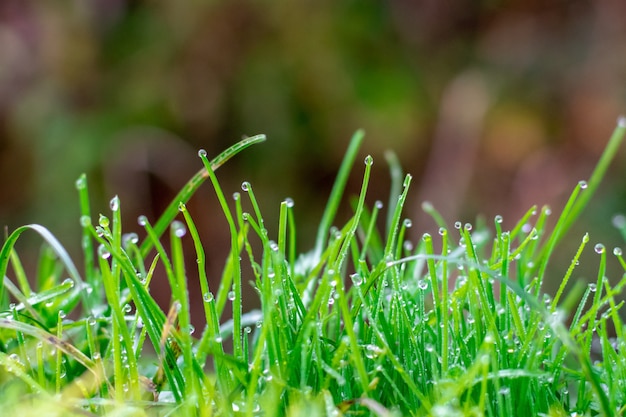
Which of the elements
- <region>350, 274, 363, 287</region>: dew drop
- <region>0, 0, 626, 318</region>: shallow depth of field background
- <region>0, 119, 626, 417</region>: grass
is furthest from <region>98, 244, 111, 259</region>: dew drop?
<region>0, 0, 626, 318</region>: shallow depth of field background

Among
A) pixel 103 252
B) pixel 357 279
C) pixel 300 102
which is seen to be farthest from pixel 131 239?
pixel 300 102

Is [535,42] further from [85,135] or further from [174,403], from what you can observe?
[174,403]

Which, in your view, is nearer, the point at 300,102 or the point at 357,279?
the point at 357,279

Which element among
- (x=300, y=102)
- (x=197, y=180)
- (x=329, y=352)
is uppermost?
Result: (x=300, y=102)

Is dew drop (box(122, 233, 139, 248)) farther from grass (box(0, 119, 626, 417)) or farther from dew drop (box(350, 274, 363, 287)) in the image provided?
dew drop (box(350, 274, 363, 287))

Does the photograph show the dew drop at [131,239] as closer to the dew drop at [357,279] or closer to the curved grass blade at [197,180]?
the curved grass blade at [197,180]

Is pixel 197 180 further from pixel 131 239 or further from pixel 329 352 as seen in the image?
pixel 329 352

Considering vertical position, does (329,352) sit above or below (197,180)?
below

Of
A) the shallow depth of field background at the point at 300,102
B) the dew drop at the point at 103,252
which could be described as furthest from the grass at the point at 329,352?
the shallow depth of field background at the point at 300,102
